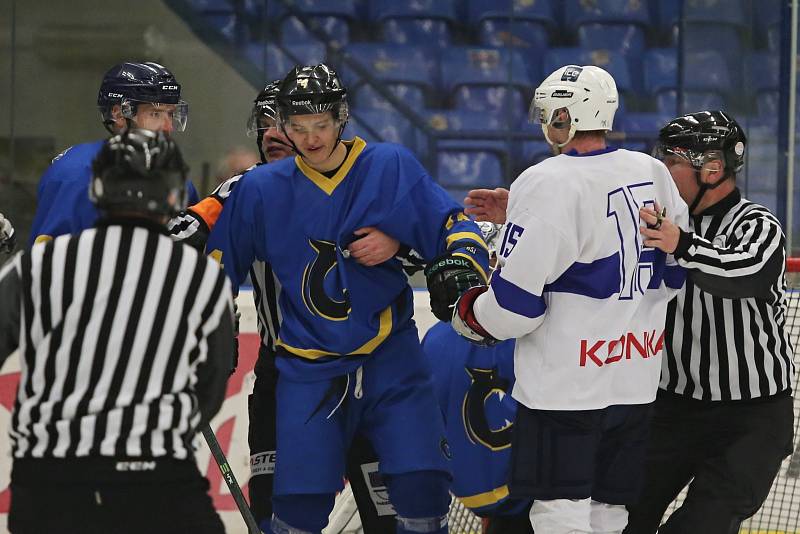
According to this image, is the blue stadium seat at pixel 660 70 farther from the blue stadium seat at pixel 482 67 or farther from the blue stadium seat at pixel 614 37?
the blue stadium seat at pixel 482 67

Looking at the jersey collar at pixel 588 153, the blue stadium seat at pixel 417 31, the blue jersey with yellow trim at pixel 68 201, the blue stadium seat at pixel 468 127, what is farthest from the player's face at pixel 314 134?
the blue stadium seat at pixel 417 31

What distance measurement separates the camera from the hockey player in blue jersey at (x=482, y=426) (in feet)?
9.02

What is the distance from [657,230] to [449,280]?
0.41 meters

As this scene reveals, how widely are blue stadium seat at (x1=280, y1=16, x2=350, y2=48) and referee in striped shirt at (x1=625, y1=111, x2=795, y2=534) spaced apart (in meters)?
3.14

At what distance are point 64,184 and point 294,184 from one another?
1.50 feet

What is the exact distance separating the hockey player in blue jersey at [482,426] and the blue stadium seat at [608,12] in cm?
335

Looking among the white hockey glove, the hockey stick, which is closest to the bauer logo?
the hockey stick

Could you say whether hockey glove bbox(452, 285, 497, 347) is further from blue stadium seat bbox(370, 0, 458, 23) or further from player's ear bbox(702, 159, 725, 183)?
blue stadium seat bbox(370, 0, 458, 23)

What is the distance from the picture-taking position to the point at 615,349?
240 centimetres

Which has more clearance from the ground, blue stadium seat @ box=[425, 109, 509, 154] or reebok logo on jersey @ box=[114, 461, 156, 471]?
blue stadium seat @ box=[425, 109, 509, 154]

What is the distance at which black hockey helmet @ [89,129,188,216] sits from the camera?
5.98 ft

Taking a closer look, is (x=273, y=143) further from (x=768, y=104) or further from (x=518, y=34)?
(x=768, y=104)

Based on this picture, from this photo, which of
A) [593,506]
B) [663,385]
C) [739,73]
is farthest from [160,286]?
[739,73]

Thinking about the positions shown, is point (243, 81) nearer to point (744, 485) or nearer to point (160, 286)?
point (744, 485)
